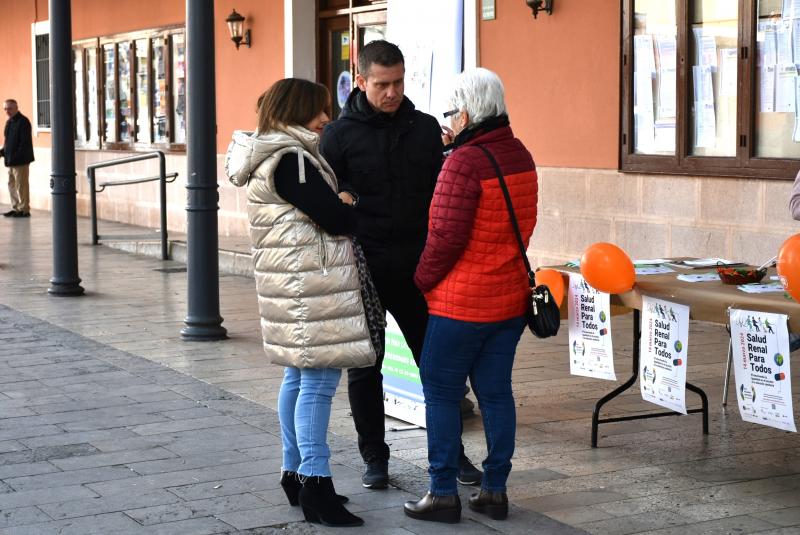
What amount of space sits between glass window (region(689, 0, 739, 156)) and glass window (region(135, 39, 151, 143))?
32.3ft

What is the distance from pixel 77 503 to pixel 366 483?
1.09m

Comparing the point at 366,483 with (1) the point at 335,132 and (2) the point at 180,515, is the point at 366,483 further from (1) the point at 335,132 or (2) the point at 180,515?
(1) the point at 335,132

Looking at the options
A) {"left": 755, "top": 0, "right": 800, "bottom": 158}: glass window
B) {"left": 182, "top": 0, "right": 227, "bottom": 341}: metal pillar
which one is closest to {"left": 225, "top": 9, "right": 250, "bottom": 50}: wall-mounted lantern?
{"left": 182, "top": 0, "right": 227, "bottom": 341}: metal pillar

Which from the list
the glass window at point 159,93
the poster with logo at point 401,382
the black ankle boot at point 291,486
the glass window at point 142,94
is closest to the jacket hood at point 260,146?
the black ankle boot at point 291,486

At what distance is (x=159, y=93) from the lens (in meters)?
17.1

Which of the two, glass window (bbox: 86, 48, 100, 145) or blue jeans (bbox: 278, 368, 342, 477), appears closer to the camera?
blue jeans (bbox: 278, 368, 342, 477)

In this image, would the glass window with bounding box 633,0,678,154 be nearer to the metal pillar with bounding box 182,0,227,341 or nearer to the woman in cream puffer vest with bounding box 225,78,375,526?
the metal pillar with bounding box 182,0,227,341

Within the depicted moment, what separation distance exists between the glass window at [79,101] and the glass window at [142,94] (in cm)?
222

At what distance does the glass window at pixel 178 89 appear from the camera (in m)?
16.4

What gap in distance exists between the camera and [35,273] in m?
12.5

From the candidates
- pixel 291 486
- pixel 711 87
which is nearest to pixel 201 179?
pixel 711 87

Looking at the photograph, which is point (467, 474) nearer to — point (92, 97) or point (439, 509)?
point (439, 509)

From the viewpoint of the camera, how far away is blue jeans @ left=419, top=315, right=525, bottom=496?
4.68 metres

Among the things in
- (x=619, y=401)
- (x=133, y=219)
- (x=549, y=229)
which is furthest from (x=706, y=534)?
(x=133, y=219)
